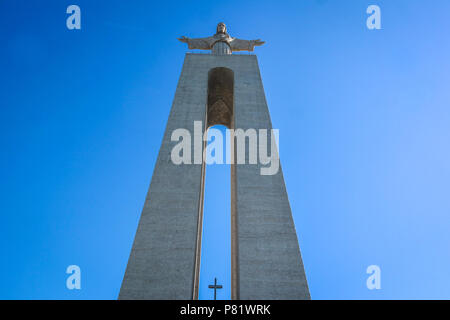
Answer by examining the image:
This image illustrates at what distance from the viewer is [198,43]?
15.3 meters

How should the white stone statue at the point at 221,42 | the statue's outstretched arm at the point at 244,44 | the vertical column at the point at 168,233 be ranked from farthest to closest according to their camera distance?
1. the statue's outstretched arm at the point at 244,44
2. the white stone statue at the point at 221,42
3. the vertical column at the point at 168,233

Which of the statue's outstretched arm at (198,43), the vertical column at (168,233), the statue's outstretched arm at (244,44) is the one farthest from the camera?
the statue's outstretched arm at (244,44)

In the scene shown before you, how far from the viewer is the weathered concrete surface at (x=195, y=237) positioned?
7.34 metres

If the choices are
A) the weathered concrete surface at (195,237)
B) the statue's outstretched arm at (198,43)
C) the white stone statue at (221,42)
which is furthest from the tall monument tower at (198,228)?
the statue's outstretched arm at (198,43)

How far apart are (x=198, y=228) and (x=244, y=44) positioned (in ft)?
30.9

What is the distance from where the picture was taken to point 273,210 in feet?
28.4

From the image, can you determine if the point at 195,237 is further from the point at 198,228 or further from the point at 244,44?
the point at 244,44

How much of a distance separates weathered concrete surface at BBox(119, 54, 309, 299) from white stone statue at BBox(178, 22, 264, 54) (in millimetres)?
5353

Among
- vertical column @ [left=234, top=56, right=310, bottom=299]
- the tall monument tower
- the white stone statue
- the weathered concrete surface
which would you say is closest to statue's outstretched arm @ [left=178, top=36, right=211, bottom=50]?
the white stone statue

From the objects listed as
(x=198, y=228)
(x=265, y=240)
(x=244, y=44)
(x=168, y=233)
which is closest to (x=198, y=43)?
(x=244, y=44)

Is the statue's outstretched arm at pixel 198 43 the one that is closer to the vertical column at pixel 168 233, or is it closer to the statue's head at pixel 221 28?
the statue's head at pixel 221 28
